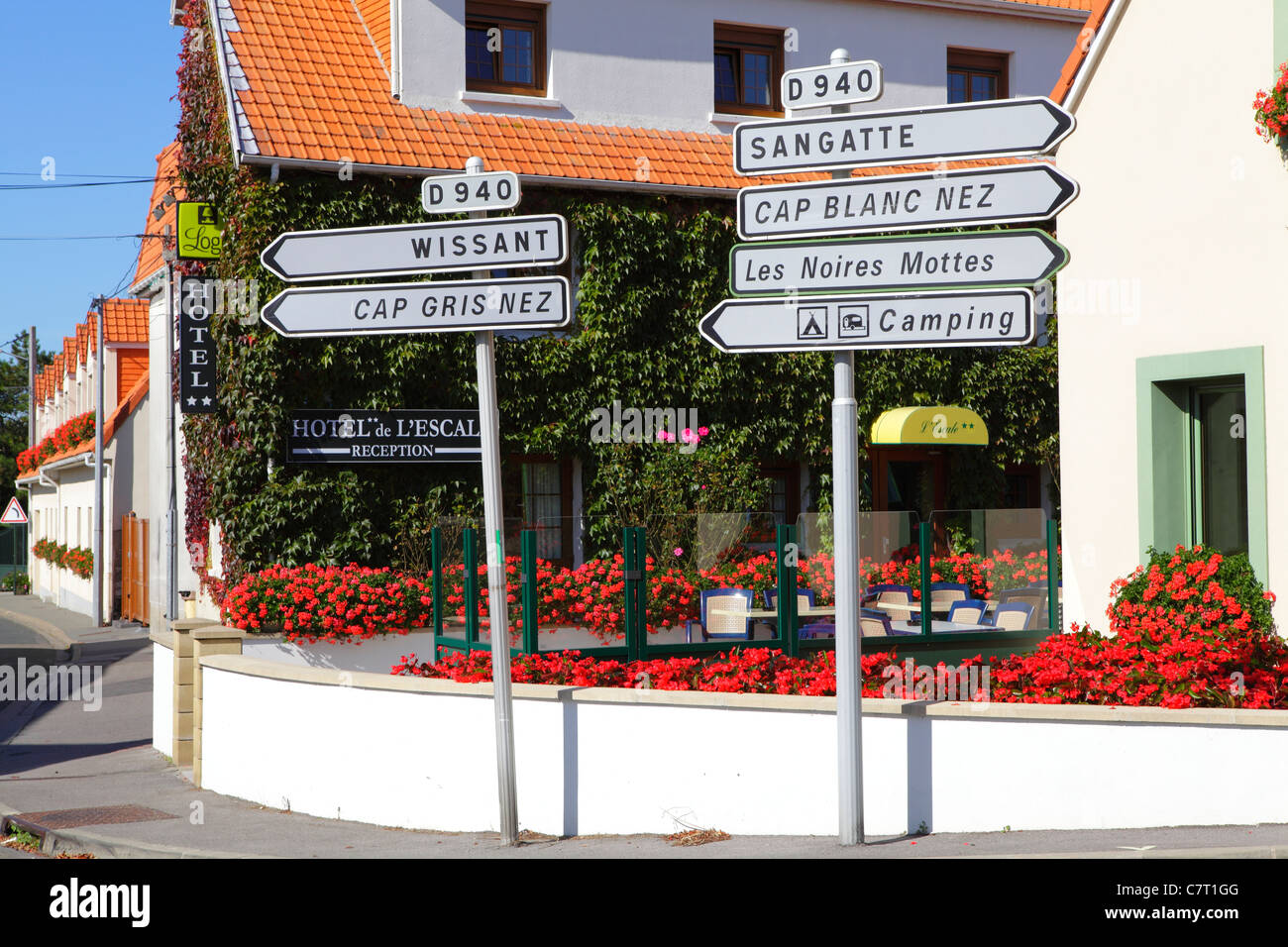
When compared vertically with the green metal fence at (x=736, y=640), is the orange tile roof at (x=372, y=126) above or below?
above

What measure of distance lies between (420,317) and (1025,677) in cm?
402

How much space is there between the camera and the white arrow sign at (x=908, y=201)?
612cm

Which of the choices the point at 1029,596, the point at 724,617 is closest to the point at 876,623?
the point at 724,617

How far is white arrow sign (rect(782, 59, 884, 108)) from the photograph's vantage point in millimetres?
6391

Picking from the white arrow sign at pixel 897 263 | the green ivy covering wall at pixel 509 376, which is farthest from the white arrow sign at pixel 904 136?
the green ivy covering wall at pixel 509 376

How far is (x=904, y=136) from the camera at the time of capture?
628cm

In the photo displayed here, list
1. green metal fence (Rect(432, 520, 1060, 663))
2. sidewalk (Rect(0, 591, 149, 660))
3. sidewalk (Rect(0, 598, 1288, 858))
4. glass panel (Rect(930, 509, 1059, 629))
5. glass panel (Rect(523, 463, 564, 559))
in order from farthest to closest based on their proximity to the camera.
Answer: sidewalk (Rect(0, 591, 149, 660)) → glass panel (Rect(523, 463, 564, 559)) → glass panel (Rect(930, 509, 1059, 629)) → green metal fence (Rect(432, 520, 1060, 663)) → sidewalk (Rect(0, 598, 1288, 858))

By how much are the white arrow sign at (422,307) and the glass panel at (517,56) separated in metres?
11.6

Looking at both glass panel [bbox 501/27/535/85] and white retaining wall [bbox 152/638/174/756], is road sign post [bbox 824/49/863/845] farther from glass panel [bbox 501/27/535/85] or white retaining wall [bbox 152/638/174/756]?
glass panel [bbox 501/27/535/85]

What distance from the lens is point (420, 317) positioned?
23.4 ft

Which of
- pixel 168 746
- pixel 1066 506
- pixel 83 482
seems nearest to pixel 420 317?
pixel 1066 506

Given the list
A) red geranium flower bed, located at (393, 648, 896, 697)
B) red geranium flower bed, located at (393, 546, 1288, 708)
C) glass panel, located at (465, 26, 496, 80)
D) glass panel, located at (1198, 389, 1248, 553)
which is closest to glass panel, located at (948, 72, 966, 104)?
glass panel, located at (465, 26, 496, 80)

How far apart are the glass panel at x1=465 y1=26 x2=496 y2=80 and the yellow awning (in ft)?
22.6

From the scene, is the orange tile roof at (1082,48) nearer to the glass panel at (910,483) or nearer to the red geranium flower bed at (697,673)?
the red geranium flower bed at (697,673)
